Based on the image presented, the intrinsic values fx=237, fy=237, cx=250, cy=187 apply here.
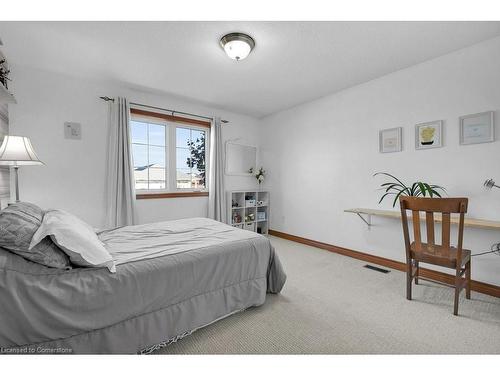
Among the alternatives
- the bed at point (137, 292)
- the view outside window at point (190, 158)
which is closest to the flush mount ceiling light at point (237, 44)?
the bed at point (137, 292)

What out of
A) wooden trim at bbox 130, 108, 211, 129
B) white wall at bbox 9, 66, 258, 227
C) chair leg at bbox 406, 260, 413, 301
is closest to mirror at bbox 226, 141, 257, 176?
wooden trim at bbox 130, 108, 211, 129

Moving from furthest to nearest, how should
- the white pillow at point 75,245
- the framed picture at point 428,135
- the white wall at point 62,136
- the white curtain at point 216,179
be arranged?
the white curtain at point 216,179 → the white wall at point 62,136 → the framed picture at point 428,135 → the white pillow at point 75,245

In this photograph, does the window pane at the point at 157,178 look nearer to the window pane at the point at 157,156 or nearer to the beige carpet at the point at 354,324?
the window pane at the point at 157,156

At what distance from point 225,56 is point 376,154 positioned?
7.31ft

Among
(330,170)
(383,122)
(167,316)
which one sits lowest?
(167,316)

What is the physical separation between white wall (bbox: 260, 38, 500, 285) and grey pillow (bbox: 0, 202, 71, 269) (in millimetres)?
3246

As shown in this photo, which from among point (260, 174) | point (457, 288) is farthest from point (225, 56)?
point (457, 288)

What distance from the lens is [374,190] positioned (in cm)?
313

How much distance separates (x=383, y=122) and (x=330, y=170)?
0.96 meters

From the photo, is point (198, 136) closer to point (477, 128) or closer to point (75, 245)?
point (75, 245)

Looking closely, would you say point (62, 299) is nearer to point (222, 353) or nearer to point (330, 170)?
point (222, 353)

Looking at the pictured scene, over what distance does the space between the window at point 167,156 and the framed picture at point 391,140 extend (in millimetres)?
2719

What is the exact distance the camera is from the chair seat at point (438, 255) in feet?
6.30
